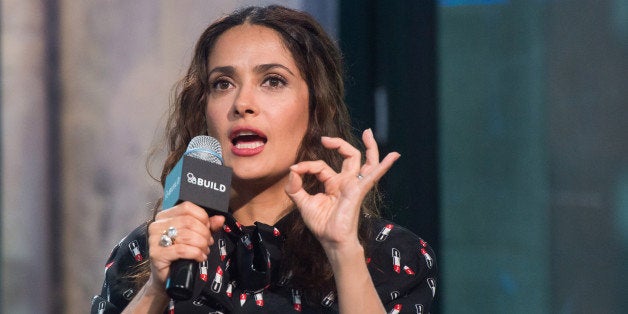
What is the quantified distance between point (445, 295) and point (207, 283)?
105 centimetres

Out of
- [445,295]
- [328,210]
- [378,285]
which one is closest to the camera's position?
[328,210]

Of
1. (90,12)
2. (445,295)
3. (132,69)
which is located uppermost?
(90,12)

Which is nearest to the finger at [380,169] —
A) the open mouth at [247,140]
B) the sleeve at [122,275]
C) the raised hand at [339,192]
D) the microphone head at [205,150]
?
the raised hand at [339,192]

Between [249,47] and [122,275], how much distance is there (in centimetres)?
59

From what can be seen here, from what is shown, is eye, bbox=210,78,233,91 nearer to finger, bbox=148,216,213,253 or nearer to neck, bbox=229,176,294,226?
neck, bbox=229,176,294,226

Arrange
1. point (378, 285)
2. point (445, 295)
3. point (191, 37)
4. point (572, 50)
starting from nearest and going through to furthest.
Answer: point (378, 285) < point (572, 50) < point (445, 295) < point (191, 37)

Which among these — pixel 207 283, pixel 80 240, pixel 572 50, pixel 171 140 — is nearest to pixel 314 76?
pixel 171 140

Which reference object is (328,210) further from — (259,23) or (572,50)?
(572,50)

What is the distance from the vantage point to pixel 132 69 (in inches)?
106

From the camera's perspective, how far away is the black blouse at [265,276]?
1626 millimetres

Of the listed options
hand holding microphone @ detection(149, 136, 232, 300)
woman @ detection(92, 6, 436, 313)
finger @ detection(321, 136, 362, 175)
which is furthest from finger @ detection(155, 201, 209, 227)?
finger @ detection(321, 136, 362, 175)

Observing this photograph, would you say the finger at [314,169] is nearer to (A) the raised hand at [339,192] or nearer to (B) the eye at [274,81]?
(A) the raised hand at [339,192]

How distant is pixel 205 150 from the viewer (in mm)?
1373

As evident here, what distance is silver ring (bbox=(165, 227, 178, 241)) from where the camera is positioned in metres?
1.25
